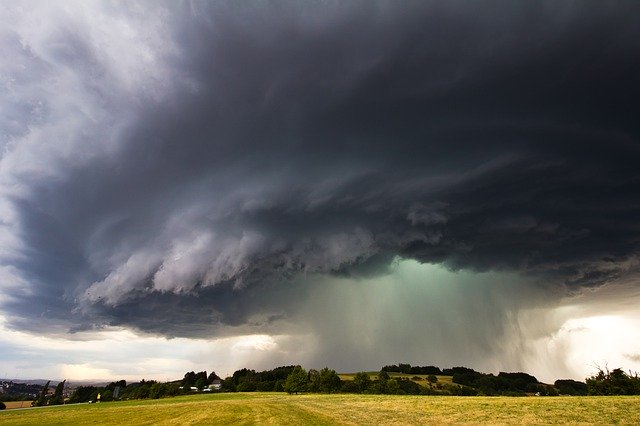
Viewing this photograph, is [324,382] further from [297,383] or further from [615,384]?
[615,384]

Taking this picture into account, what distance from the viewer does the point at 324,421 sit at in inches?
1838

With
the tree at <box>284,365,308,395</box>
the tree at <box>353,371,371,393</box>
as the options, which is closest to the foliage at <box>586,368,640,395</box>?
the tree at <box>353,371,371,393</box>

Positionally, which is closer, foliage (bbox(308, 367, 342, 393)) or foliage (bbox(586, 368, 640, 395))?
foliage (bbox(586, 368, 640, 395))

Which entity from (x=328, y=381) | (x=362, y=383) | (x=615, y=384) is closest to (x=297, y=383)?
(x=328, y=381)

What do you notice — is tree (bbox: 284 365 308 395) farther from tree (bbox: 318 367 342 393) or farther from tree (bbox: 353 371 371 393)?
tree (bbox: 353 371 371 393)

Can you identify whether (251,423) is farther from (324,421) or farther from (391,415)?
(391,415)

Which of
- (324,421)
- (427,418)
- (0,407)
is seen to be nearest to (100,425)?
(324,421)

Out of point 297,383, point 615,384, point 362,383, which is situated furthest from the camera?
point 362,383

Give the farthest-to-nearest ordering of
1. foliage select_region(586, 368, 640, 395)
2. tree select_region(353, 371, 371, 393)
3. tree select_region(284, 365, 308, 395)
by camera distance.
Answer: tree select_region(353, 371, 371, 393) → tree select_region(284, 365, 308, 395) → foliage select_region(586, 368, 640, 395)

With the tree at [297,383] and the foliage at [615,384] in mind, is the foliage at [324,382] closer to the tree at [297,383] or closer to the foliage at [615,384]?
the tree at [297,383]

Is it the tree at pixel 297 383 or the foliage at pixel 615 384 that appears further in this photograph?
the tree at pixel 297 383

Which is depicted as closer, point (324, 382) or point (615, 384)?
point (615, 384)

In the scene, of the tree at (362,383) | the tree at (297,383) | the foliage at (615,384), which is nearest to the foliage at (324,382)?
the tree at (297,383)

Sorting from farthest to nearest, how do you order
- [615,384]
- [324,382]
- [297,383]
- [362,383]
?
[362,383] < [324,382] < [297,383] < [615,384]
